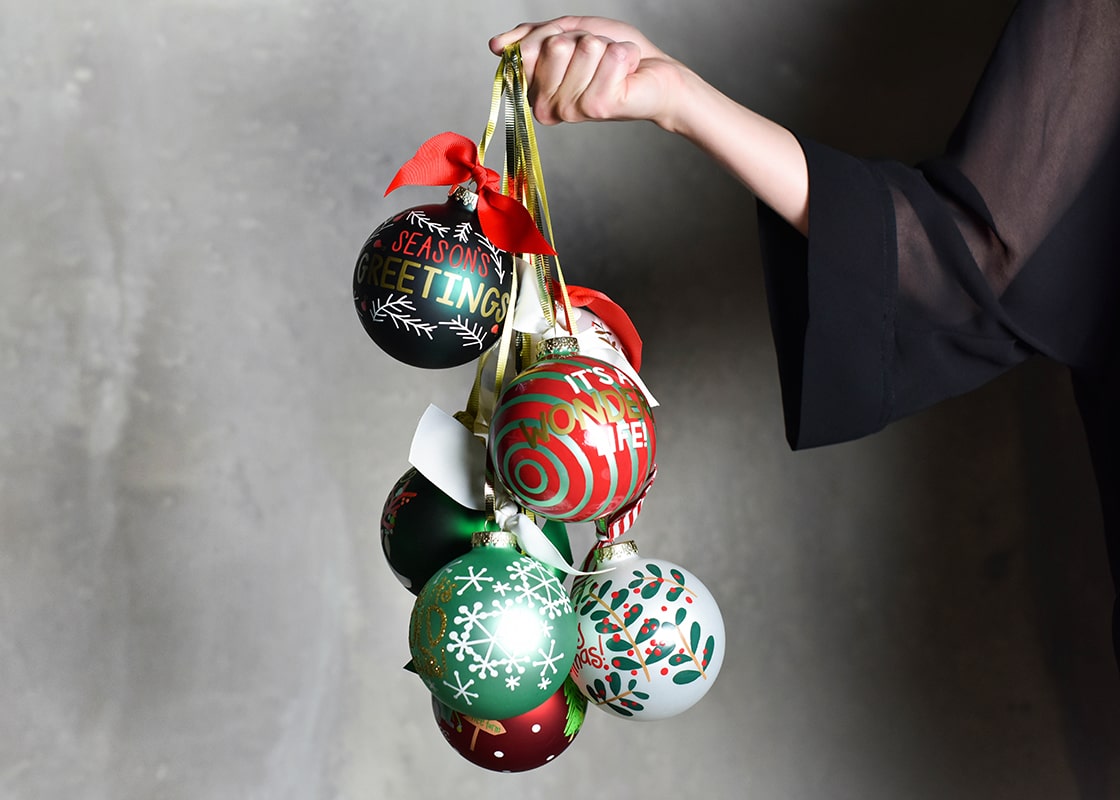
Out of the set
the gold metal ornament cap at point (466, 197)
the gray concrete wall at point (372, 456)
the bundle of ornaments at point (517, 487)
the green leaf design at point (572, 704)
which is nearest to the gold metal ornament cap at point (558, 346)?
the bundle of ornaments at point (517, 487)

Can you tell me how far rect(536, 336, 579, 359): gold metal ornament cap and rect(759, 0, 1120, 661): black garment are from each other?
16 cm

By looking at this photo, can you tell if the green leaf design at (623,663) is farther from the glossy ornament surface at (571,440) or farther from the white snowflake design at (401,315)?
the white snowflake design at (401,315)

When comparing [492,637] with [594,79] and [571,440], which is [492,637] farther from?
[594,79]

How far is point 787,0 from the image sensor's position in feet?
3.37

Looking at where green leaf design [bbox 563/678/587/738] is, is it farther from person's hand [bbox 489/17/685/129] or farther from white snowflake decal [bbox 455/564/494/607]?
person's hand [bbox 489/17/685/129]

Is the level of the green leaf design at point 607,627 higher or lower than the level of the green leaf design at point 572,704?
higher

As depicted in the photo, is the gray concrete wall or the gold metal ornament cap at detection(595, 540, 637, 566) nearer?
the gold metal ornament cap at detection(595, 540, 637, 566)

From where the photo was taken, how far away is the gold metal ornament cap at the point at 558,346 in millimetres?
654

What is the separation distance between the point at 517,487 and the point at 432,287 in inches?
5.2

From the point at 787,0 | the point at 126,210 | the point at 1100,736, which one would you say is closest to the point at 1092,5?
the point at 787,0

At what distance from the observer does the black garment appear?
2.27ft

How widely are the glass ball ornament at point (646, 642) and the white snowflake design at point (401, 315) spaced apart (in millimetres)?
201

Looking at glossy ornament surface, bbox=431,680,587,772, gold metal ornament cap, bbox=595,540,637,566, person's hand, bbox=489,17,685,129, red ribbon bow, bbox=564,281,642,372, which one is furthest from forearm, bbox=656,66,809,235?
glossy ornament surface, bbox=431,680,587,772

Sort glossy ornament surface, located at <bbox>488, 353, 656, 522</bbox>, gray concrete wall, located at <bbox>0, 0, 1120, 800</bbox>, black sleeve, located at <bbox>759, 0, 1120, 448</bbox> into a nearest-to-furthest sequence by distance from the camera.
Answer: glossy ornament surface, located at <bbox>488, 353, 656, 522</bbox> < black sleeve, located at <bbox>759, 0, 1120, 448</bbox> < gray concrete wall, located at <bbox>0, 0, 1120, 800</bbox>
